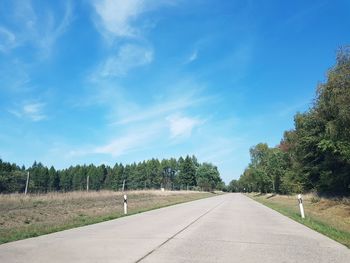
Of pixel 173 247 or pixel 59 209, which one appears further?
pixel 59 209

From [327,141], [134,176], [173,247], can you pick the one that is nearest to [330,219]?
[173,247]

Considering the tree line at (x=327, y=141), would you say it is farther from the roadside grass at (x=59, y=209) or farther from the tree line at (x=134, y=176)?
the tree line at (x=134, y=176)

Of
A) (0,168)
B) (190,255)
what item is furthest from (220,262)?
(0,168)

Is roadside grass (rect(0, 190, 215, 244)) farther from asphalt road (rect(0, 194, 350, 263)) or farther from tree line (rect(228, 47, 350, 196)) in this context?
tree line (rect(228, 47, 350, 196))

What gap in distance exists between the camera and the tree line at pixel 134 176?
A: 469 feet

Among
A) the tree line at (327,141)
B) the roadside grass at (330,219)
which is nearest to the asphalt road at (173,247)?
the roadside grass at (330,219)

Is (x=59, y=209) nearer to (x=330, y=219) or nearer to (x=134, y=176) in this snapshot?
Answer: (x=330, y=219)

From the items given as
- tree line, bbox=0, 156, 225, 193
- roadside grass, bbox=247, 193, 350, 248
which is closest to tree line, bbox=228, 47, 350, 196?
roadside grass, bbox=247, 193, 350, 248

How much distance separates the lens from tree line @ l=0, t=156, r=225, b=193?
469ft

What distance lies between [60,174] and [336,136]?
147m

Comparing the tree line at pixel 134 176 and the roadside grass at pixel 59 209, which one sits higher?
the tree line at pixel 134 176

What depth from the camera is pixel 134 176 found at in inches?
6388

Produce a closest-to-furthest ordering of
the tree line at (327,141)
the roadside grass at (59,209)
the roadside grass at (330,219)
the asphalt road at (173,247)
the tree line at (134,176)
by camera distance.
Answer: the asphalt road at (173,247) → the roadside grass at (330,219) → the roadside grass at (59,209) → the tree line at (327,141) → the tree line at (134,176)

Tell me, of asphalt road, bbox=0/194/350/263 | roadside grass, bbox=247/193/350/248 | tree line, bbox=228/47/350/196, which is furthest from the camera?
tree line, bbox=228/47/350/196
